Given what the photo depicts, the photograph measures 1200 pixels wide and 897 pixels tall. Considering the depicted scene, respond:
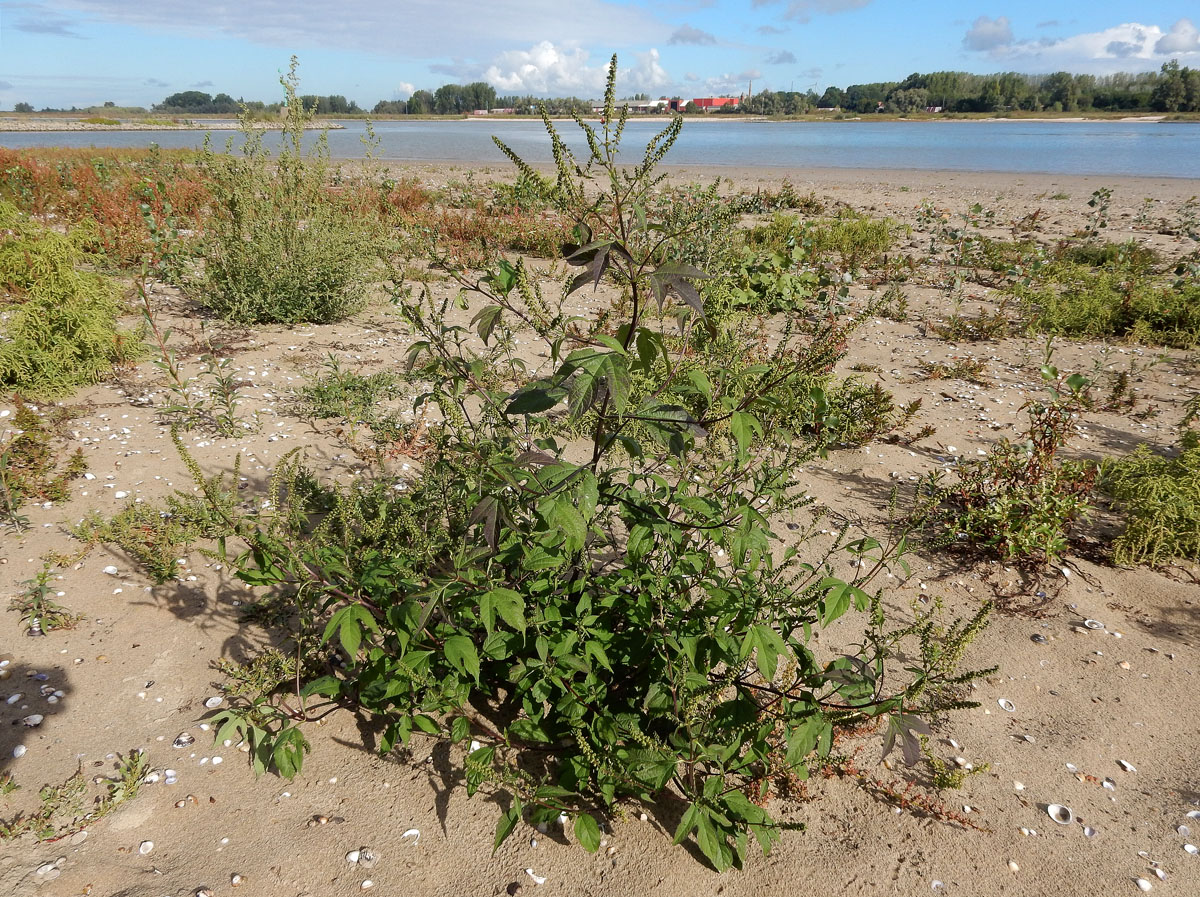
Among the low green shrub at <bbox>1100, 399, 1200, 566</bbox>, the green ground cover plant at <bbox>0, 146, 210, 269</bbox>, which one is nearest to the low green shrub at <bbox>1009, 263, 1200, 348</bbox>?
the low green shrub at <bbox>1100, 399, 1200, 566</bbox>

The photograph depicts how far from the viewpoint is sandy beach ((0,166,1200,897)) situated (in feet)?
8.32

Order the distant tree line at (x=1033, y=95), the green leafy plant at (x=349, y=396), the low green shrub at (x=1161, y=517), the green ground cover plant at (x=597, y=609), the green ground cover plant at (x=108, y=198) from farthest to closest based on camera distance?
the distant tree line at (x=1033, y=95) → the green ground cover plant at (x=108, y=198) → the green leafy plant at (x=349, y=396) → the low green shrub at (x=1161, y=517) → the green ground cover plant at (x=597, y=609)

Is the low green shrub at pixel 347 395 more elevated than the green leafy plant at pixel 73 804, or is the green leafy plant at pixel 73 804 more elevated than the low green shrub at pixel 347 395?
the low green shrub at pixel 347 395

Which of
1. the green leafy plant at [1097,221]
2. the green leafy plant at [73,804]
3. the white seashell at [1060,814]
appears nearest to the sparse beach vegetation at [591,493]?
the green leafy plant at [73,804]

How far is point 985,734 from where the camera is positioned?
10.6 feet

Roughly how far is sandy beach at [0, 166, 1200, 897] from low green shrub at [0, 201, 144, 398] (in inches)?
27.3

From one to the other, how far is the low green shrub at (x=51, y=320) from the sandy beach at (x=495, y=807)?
69 centimetres

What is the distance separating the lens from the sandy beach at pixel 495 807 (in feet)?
8.32

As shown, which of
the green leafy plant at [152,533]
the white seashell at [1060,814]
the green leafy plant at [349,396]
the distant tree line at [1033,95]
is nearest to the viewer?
the white seashell at [1060,814]

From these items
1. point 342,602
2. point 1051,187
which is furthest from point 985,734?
point 1051,187

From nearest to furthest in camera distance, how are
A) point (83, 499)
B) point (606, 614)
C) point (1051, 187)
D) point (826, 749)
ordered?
point (826, 749), point (606, 614), point (83, 499), point (1051, 187)

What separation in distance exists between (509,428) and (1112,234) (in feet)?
54.1

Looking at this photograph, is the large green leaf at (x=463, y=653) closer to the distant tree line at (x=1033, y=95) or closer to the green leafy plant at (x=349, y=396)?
the green leafy plant at (x=349, y=396)

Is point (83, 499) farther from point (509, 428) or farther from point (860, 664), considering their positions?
point (860, 664)
